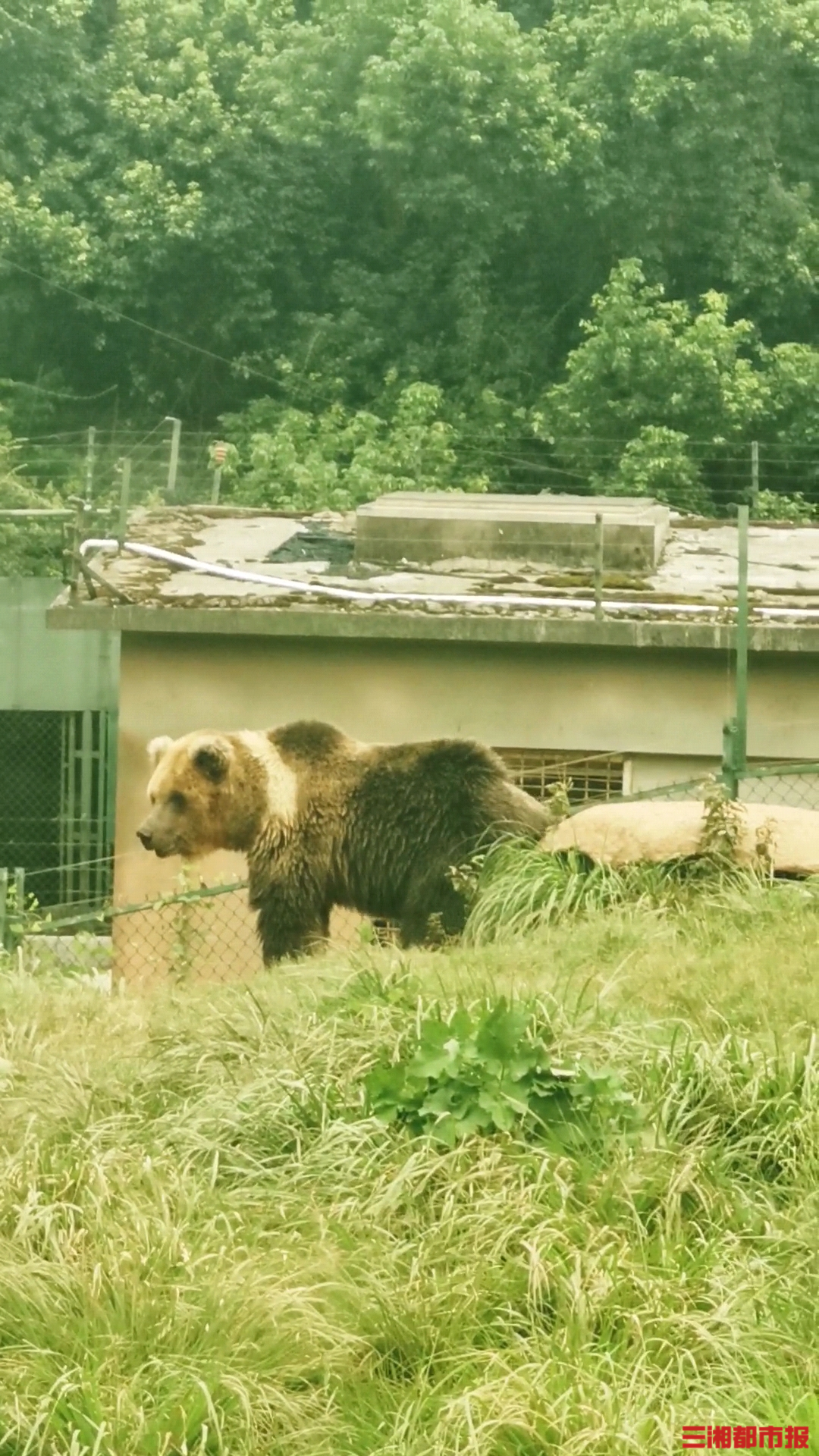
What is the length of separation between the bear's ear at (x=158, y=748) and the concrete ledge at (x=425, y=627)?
2.35ft

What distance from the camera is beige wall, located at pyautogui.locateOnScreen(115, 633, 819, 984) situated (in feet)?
35.8

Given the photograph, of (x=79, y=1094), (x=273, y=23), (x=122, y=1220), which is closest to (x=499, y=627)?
(x=79, y=1094)

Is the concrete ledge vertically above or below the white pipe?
below

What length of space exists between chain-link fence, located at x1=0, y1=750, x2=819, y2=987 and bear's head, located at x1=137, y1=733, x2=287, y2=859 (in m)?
0.30

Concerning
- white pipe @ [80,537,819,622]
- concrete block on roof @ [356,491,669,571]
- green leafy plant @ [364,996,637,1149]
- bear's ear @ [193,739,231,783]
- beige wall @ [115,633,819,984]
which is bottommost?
green leafy plant @ [364,996,637,1149]

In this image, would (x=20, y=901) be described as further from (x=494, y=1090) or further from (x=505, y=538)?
(x=494, y=1090)

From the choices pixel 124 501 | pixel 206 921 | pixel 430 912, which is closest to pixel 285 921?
pixel 430 912

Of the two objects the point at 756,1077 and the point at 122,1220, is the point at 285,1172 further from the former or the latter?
the point at 756,1077

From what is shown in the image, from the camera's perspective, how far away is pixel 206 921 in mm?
10641

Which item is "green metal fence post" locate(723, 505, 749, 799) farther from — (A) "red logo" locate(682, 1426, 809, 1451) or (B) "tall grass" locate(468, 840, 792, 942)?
(A) "red logo" locate(682, 1426, 809, 1451)

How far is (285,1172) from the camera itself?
5125 millimetres

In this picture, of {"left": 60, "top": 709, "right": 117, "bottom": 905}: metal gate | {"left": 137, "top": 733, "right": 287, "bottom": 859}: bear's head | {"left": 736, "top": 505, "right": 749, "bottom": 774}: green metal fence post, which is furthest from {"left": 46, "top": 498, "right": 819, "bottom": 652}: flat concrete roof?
{"left": 60, "top": 709, "right": 117, "bottom": 905}: metal gate

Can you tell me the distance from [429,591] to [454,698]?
36.7 inches

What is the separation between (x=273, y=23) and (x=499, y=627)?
72.2ft
